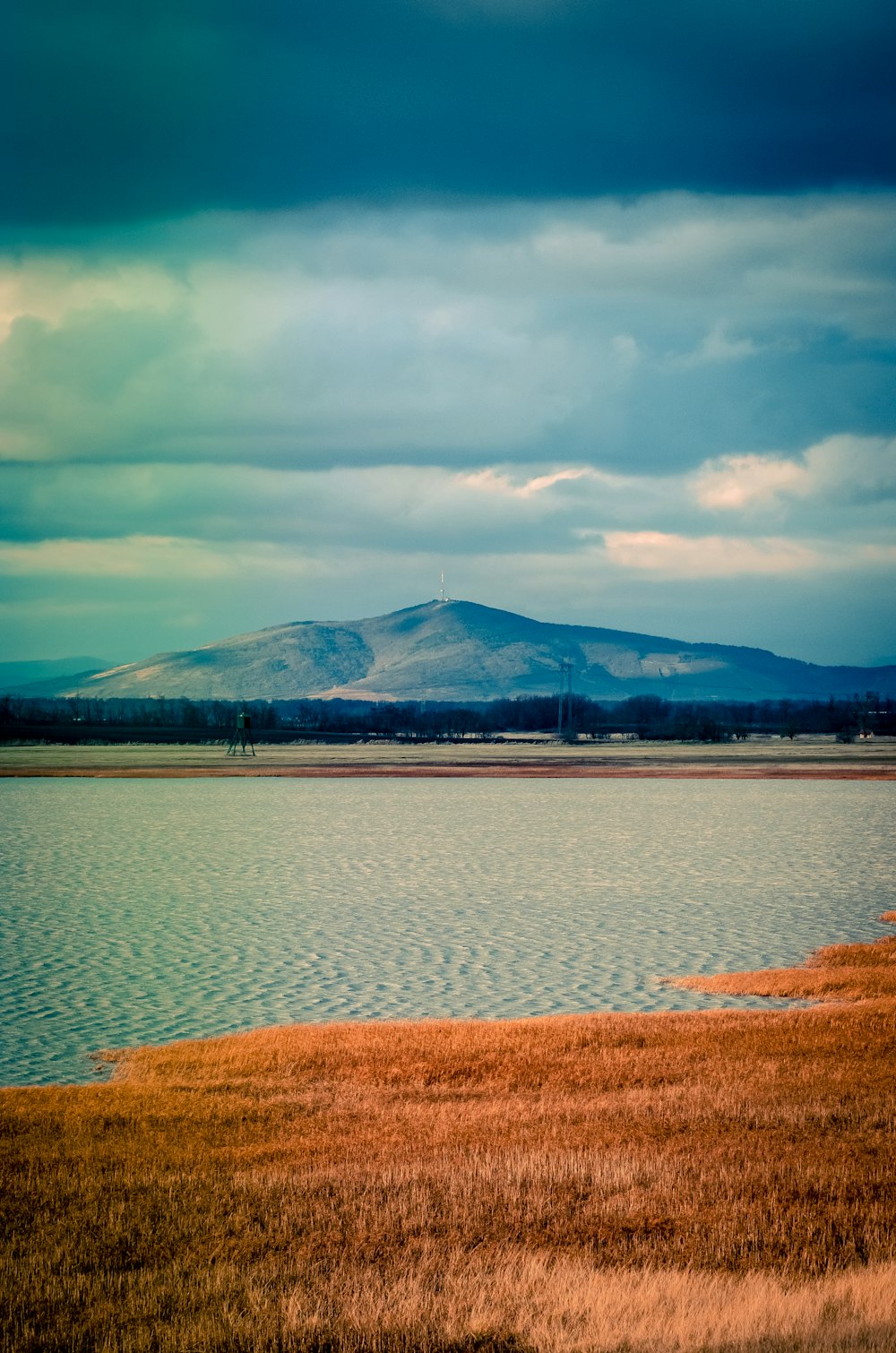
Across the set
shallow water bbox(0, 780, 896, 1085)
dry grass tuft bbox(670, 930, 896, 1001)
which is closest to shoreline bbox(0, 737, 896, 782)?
shallow water bbox(0, 780, 896, 1085)

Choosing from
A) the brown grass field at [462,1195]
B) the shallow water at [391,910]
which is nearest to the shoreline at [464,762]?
the shallow water at [391,910]

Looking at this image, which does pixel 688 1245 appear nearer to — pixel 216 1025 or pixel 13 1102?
pixel 13 1102

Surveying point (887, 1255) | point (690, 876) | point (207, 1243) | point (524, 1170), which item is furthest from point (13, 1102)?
point (690, 876)

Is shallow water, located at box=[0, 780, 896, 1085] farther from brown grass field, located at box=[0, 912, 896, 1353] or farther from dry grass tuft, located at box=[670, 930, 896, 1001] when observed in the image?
brown grass field, located at box=[0, 912, 896, 1353]

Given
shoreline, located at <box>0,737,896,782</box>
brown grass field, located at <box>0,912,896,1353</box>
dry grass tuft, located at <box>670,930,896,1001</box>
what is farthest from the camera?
shoreline, located at <box>0,737,896,782</box>

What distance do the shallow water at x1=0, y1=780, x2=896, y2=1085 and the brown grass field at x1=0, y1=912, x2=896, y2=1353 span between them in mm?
2156

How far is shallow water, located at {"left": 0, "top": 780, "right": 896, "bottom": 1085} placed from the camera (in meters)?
13.9

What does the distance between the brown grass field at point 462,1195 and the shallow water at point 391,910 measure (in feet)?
7.07

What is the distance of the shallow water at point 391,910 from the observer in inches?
549

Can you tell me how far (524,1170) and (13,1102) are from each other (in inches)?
163

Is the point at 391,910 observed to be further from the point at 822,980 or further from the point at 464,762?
the point at 464,762

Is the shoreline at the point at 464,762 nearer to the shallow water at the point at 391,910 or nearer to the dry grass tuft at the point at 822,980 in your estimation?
the shallow water at the point at 391,910

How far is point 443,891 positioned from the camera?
22.5 metres

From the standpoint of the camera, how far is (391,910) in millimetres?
20312
